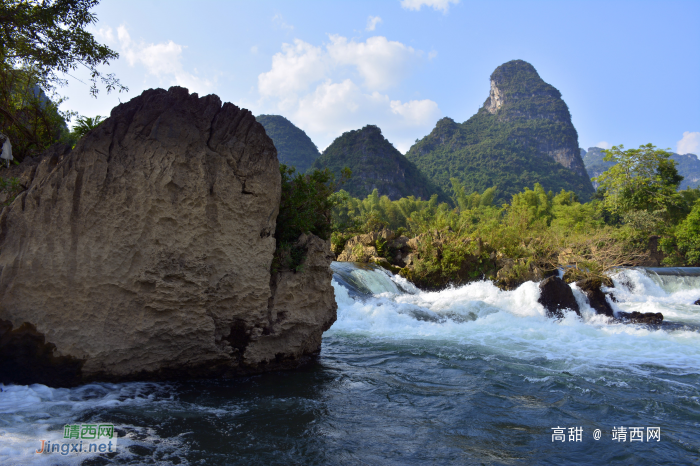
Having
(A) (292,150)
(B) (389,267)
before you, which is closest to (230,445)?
(B) (389,267)

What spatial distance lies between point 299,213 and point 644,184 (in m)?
37.8

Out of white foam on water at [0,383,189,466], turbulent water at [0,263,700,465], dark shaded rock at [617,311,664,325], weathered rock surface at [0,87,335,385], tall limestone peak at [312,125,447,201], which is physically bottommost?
turbulent water at [0,263,700,465]

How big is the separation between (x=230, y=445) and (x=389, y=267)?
16.1m

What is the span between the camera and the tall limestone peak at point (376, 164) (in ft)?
273

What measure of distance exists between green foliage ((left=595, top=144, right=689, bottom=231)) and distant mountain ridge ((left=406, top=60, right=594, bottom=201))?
181 ft

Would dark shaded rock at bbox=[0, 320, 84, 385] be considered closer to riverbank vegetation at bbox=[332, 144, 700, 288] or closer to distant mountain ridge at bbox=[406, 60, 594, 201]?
riverbank vegetation at bbox=[332, 144, 700, 288]

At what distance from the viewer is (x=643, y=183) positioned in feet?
113

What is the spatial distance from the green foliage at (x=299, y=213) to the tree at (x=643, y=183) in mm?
33570

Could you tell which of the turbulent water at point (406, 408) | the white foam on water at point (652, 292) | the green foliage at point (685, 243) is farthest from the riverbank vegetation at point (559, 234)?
the turbulent water at point (406, 408)

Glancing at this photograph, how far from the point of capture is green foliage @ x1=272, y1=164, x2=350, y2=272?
277 inches

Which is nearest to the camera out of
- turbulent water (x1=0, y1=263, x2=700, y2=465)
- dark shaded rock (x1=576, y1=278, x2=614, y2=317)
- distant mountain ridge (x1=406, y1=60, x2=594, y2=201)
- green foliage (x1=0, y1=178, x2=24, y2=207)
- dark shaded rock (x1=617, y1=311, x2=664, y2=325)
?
turbulent water (x1=0, y1=263, x2=700, y2=465)

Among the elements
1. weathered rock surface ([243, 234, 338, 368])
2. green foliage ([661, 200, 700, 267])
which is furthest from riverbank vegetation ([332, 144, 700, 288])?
weathered rock surface ([243, 234, 338, 368])

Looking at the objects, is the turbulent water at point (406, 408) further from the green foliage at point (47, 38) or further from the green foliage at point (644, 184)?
the green foliage at point (644, 184)

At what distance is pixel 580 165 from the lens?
125 m
